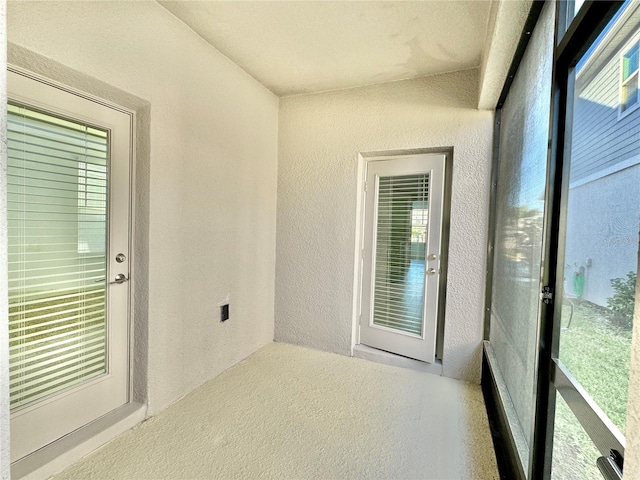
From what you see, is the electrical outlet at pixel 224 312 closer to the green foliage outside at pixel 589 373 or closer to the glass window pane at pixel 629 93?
the green foliage outside at pixel 589 373

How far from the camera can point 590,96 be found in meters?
0.94

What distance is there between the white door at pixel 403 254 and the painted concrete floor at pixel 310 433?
0.41 metres

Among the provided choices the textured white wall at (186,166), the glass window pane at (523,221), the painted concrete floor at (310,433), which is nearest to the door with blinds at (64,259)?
the textured white wall at (186,166)

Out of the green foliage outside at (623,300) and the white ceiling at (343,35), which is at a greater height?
the white ceiling at (343,35)

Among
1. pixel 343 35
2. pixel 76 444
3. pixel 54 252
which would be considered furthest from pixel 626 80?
pixel 76 444

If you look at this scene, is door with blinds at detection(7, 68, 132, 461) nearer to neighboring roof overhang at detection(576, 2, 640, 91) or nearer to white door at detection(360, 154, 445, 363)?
white door at detection(360, 154, 445, 363)

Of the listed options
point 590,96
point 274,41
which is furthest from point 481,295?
point 274,41

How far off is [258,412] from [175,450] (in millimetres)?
513

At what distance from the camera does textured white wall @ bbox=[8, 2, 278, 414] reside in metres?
1.55

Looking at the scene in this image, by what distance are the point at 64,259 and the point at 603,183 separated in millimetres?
2333

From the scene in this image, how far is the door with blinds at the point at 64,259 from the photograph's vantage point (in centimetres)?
145

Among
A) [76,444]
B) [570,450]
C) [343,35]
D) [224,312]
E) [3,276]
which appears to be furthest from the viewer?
[224,312]

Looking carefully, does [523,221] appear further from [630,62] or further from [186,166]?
[186,166]

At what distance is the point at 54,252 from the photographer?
5.21 feet
